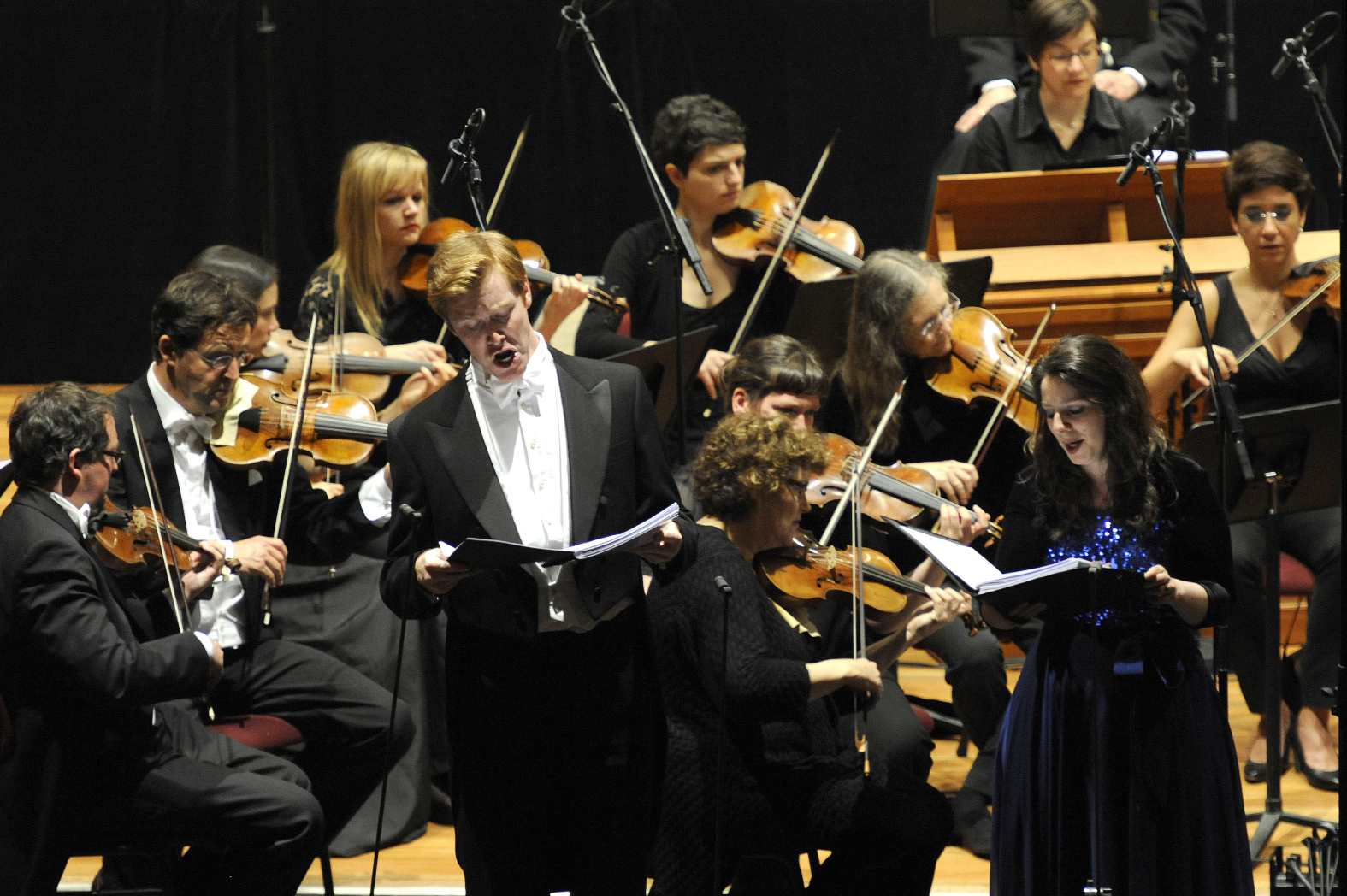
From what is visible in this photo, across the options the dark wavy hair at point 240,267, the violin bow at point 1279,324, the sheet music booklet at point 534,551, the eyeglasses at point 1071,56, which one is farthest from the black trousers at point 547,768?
the eyeglasses at point 1071,56

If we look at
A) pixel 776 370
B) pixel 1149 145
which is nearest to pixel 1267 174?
pixel 1149 145

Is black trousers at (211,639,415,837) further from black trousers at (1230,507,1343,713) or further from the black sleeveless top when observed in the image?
the black sleeveless top

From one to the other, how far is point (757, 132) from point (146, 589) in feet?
10.7

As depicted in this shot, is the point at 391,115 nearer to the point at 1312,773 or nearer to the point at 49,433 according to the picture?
the point at 49,433

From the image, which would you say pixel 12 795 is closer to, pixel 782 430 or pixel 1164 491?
pixel 782 430

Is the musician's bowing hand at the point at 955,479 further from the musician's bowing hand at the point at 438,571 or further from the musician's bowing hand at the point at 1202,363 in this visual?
the musician's bowing hand at the point at 438,571

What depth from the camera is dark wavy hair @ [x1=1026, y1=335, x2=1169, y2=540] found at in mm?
2881

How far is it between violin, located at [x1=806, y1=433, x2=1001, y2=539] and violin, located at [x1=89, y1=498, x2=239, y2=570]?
1243mm

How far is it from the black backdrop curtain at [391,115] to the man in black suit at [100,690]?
9.36 feet

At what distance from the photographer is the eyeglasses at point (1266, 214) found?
407cm

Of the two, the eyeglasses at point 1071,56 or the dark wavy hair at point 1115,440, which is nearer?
the dark wavy hair at point 1115,440

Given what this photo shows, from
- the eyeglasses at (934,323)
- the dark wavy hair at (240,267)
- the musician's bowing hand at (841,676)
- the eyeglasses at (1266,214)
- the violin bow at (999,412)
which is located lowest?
the musician's bowing hand at (841,676)

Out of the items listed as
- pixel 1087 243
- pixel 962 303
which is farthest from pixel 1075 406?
pixel 1087 243

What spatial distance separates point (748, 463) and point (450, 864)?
3.99ft
